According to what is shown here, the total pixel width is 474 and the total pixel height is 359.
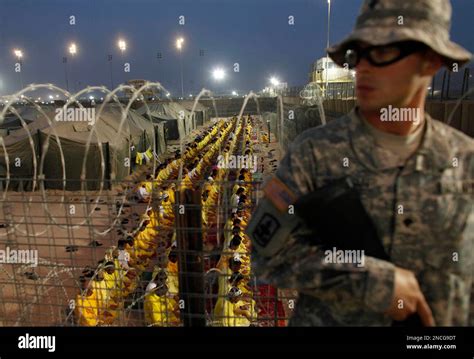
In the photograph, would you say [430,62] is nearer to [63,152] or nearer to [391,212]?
[391,212]

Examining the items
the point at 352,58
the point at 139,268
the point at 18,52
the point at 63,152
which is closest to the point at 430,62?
the point at 352,58

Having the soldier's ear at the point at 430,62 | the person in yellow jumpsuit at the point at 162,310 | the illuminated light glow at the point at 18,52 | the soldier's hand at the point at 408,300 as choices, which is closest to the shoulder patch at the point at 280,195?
the soldier's hand at the point at 408,300

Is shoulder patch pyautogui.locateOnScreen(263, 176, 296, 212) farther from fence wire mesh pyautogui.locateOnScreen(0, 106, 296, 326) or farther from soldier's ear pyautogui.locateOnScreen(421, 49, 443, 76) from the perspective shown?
fence wire mesh pyautogui.locateOnScreen(0, 106, 296, 326)

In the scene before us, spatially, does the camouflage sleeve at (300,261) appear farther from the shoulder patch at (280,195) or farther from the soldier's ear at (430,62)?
the soldier's ear at (430,62)

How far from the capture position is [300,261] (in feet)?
4.50

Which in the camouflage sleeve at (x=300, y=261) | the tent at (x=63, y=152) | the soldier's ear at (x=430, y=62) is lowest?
the camouflage sleeve at (x=300, y=261)

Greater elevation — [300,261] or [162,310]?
[300,261]

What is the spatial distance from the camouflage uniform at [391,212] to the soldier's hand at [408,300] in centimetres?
11

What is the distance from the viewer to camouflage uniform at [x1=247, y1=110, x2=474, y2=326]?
1408mm

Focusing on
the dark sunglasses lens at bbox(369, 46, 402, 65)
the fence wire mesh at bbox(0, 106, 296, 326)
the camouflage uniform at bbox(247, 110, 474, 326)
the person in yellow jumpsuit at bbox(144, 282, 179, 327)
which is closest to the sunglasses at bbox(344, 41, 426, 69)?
the dark sunglasses lens at bbox(369, 46, 402, 65)

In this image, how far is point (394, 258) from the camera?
4.78 ft

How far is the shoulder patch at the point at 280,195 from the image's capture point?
139cm

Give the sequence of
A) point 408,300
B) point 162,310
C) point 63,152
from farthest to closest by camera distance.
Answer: point 63,152 < point 162,310 < point 408,300

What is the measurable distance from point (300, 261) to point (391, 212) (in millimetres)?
421
